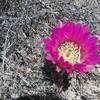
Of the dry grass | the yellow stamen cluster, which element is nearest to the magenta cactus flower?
the yellow stamen cluster

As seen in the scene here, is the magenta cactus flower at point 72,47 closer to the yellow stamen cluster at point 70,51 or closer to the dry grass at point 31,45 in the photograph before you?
the yellow stamen cluster at point 70,51

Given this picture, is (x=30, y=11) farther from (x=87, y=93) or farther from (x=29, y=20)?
(x=87, y=93)

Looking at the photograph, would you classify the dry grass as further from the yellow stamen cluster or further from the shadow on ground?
the yellow stamen cluster

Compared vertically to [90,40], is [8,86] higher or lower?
lower

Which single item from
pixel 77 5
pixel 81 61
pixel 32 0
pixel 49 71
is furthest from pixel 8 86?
pixel 77 5

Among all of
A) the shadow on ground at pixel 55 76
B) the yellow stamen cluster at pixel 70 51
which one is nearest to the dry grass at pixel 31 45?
the shadow on ground at pixel 55 76

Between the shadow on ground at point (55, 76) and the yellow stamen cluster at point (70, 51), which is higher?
the yellow stamen cluster at point (70, 51)

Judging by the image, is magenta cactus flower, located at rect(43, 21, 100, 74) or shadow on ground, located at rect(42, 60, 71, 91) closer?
magenta cactus flower, located at rect(43, 21, 100, 74)
